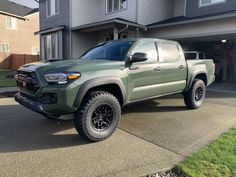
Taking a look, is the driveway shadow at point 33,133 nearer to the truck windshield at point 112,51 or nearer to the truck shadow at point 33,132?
the truck shadow at point 33,132

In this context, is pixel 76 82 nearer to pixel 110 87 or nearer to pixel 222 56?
pixel 110 87

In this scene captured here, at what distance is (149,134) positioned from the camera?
482cm

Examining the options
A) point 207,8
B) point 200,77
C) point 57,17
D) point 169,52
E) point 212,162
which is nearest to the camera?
point 212,162

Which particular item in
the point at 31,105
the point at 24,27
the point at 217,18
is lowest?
the point at 31,105

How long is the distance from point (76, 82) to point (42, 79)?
60 centimetres

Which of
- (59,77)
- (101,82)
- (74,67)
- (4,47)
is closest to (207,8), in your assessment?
(101,82)

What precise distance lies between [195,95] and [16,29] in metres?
28.9

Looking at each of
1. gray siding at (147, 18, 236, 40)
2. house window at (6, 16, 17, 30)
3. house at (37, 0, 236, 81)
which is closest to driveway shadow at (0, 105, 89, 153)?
house at (37, 0, 236, 81)

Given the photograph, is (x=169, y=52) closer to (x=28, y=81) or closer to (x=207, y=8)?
(x=28, y=81)

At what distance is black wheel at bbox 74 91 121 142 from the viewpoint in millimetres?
4188

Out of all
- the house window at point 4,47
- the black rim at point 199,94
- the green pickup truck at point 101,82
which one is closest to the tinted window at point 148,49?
the green pickup truck at point 101,82

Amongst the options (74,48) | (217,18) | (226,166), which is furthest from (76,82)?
(74,48)

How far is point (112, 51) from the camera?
5.41 meters

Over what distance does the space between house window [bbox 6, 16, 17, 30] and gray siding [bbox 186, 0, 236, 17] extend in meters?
23.5
